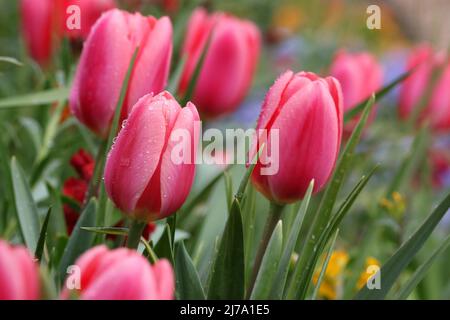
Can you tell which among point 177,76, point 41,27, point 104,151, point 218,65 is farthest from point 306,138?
point 41,27

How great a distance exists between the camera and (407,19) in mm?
3816

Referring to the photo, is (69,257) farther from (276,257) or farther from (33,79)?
(33,79)

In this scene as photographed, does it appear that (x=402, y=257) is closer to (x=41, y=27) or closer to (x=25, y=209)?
(x=25, y=209)

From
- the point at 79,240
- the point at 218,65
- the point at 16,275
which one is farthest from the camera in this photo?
the point at 218,65

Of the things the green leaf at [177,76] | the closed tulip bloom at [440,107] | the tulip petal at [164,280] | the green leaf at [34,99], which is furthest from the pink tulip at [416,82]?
the tulip petal at [164,280]

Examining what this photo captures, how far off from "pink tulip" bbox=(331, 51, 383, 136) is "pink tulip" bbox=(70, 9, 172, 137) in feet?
2.08

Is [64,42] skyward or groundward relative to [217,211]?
skyward

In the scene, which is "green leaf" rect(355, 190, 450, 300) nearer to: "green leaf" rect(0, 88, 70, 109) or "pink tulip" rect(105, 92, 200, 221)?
"pink tulip" rect(105, 92, 200, 221)

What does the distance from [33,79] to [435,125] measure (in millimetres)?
705

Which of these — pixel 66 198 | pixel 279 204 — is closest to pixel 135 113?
pixel 279 204

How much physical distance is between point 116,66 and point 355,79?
2.28 ft

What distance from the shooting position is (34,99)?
93cm

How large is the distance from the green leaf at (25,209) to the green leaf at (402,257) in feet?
0.84

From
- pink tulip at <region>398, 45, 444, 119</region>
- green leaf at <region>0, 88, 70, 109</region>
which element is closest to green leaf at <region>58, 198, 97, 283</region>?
green leaf at <region>0, 88, 70, 109</region>
